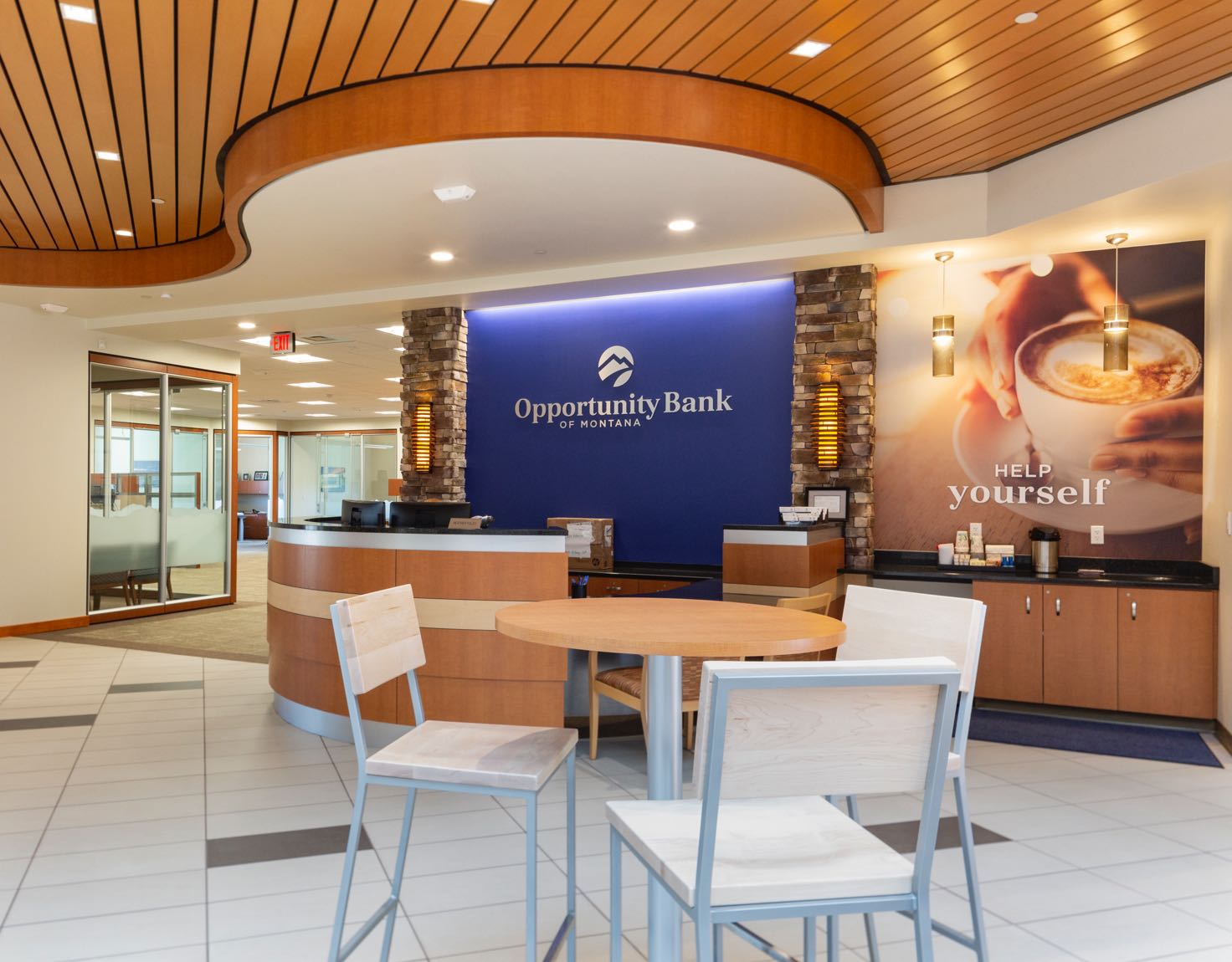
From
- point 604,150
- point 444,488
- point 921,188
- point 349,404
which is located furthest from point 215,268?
point 349,404

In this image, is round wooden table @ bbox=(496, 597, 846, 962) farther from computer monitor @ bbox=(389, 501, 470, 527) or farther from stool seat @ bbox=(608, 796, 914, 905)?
computer monitor @ bbox=(389, 501, 470, 527)

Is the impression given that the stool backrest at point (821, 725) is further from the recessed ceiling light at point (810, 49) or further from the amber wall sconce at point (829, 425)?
the amber wall sconce at point (829, 425)

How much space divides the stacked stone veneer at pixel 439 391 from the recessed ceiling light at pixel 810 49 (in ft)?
14.4

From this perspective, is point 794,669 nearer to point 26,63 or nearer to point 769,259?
point 26,63

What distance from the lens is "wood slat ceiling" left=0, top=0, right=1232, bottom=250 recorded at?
3.68 metres

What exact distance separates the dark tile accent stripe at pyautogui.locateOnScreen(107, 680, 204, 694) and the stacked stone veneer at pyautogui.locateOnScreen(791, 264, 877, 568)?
4.41 metres

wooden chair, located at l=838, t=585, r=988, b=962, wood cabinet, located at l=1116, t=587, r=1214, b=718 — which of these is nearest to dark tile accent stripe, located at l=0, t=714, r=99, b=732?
wooden chair, located at l=838, t=585, r=988, b=962

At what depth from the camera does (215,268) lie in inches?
270

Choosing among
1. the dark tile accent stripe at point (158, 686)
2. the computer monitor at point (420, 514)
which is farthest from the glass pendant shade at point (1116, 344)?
the dark tile accent stripe at point (158, 686)

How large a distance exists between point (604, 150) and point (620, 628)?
2.96 metres

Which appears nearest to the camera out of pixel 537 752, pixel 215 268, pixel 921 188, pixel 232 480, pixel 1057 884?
pixel 537 752

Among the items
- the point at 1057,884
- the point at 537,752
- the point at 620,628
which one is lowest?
the point at 1057,884

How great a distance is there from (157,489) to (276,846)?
7.38m

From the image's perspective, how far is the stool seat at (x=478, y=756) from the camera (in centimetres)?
223
